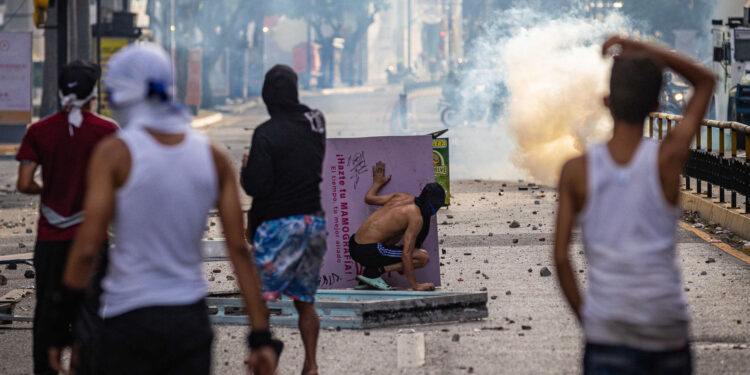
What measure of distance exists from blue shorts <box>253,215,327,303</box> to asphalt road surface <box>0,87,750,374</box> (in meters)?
0.86

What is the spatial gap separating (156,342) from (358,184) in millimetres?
5319

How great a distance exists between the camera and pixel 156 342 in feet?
11.1

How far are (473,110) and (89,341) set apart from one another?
33.7 meters

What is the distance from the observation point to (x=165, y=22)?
1681 inches

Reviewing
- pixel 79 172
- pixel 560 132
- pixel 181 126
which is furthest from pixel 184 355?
pixel 560 132

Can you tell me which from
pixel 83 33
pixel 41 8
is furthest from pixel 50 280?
pixel 83 33

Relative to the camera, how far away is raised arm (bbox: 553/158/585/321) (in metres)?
3.45

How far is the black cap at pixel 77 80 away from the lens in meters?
5.15

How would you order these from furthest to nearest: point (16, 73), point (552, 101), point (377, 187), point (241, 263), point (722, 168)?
point (16, 73) → point (552, 101) → point (722, 168) → point (377, 187) → point (241, 263)

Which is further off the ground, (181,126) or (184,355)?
(181,126)

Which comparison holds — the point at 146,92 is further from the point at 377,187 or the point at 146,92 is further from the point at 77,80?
the point at 377,187

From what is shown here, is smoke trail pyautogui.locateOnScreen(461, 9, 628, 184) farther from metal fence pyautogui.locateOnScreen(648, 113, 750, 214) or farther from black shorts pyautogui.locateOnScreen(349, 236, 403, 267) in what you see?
black shorts pyautogui.locateOnScreen(349, 236, 403, 267)

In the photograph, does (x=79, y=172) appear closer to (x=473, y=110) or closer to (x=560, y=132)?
(x=560, y=132)

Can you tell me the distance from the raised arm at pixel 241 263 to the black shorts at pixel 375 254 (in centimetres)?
484
